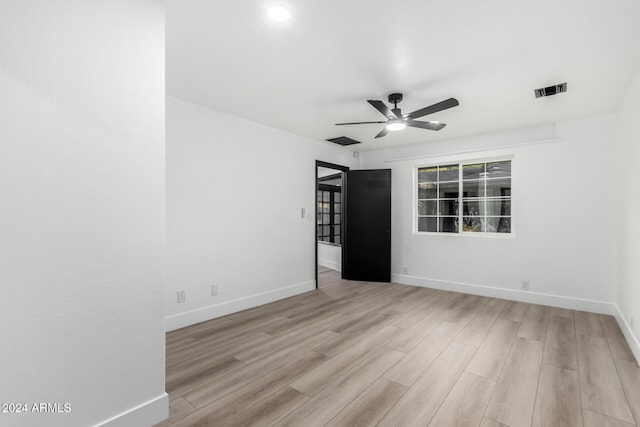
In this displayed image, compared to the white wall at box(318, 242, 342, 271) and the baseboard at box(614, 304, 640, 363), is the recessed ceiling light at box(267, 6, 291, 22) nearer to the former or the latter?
the baseboard at box(614, 304, 640, 363)

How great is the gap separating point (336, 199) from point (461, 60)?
5109 mm

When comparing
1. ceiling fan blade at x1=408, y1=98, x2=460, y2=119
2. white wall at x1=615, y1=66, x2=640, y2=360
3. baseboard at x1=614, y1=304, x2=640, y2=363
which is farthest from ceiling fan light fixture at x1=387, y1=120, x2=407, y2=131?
baseboard at x1=614, y1=304, x2=640, y2=363

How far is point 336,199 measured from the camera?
293 inches

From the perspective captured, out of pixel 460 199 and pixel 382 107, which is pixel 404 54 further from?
pixel 460 199

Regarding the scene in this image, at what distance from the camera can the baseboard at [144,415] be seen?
64.7 inches

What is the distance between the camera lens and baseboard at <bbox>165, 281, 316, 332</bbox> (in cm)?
334

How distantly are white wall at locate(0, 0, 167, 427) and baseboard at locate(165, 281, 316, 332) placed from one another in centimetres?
163

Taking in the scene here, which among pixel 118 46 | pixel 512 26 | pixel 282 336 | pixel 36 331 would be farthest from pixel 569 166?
pixel 36 331

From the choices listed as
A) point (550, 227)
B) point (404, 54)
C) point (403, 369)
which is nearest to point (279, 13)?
point (404, 54)

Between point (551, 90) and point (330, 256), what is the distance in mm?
5292

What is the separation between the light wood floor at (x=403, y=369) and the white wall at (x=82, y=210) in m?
0.60

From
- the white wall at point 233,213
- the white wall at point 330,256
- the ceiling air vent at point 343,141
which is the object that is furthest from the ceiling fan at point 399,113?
the white wall at point 330,256

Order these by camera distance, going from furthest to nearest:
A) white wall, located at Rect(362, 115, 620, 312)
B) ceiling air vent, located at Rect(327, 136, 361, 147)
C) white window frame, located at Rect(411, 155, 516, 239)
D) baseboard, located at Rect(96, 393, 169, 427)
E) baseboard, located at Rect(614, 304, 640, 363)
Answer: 1. ceiling air vent, located at Rect(327, 136, 361, 147)
2. white window frame, located at Rect(411, 155, 516, 239)
3. white wall, located at Rect(362, 115, 620, 312)
4. baseboard, located at Rect(614, 304, 640, 363)
5. baseboard, located at Rect(96, 393, 169, 427)

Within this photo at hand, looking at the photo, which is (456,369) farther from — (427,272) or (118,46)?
(118,46)
